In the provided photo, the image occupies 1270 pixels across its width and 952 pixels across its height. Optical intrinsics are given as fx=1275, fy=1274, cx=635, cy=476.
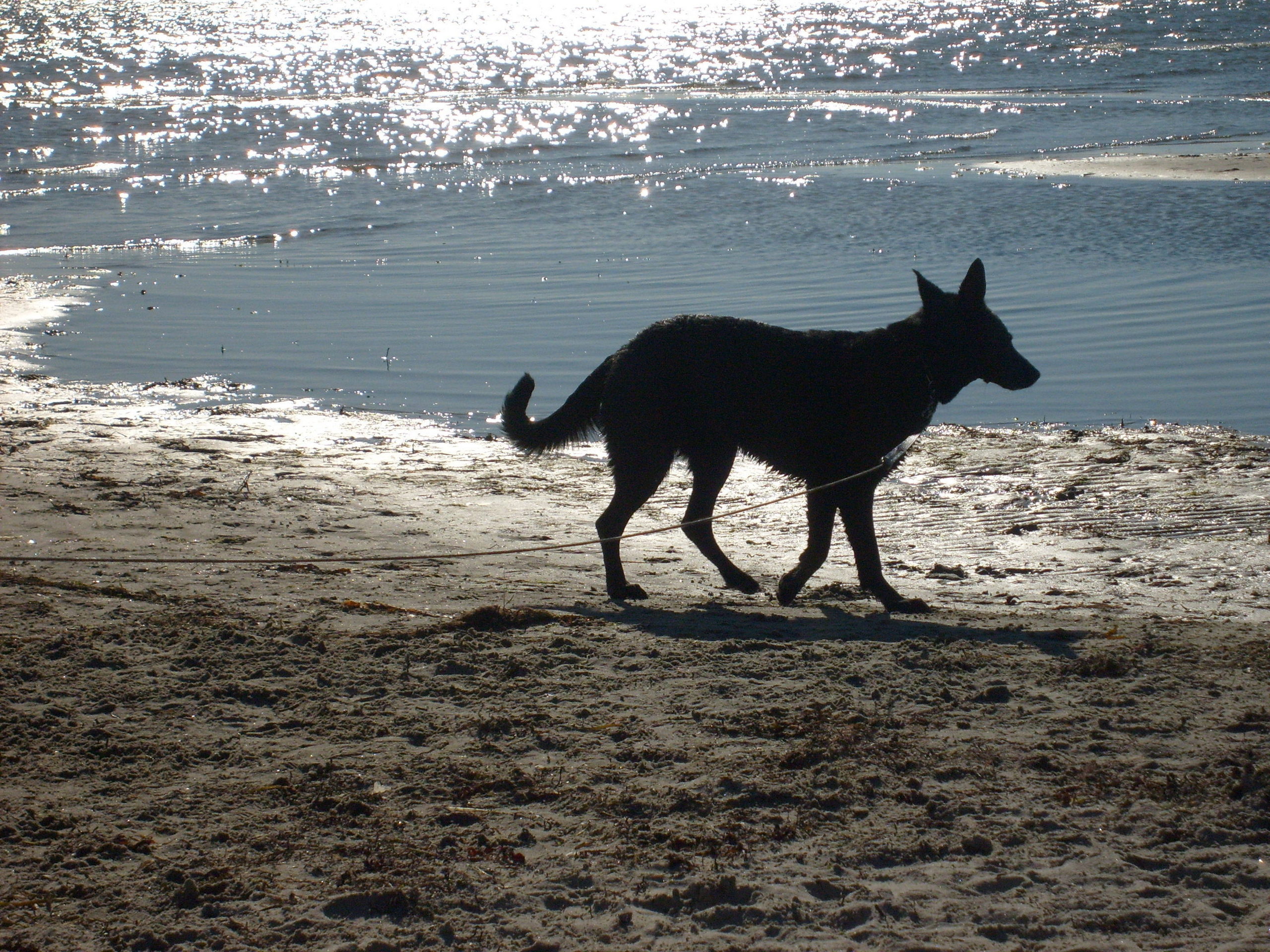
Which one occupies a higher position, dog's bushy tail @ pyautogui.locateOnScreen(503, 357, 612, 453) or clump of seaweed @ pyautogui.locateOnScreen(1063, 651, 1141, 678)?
dog's bushy tail @ pyautogui.locateOnScreen(503, 357, 612, 453)

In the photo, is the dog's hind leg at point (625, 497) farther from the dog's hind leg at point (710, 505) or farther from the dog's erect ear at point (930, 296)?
the dog's erect ear at point (930, 296)

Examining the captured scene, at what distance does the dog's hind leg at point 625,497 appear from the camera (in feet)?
20.1

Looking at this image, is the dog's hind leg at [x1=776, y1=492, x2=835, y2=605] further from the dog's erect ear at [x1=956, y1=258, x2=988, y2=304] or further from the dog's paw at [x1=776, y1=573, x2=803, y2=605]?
the dog's erect ear at [x1=956, y1=258, x2=988, y2=304]

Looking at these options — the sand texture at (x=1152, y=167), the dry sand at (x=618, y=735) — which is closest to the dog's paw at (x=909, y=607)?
the dry sand at (x=618, y=735)

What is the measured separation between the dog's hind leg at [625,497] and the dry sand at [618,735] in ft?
0.65

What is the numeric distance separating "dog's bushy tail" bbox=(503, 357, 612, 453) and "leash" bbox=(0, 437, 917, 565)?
55 centimetres

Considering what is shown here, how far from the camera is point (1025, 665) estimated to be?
4820 mm

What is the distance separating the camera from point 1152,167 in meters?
21.2

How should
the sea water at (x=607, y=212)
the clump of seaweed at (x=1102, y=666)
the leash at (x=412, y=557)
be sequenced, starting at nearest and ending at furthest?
the clump of seaweed at (x=1102, y=666) → the leash at (x=412, y=557) → the sea water at (x=607, y=212)

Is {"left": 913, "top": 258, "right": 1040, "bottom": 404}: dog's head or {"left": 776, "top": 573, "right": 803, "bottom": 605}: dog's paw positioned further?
{"left": 913, "top": 258, "right": 1040, "bottom": 404}: dog's head

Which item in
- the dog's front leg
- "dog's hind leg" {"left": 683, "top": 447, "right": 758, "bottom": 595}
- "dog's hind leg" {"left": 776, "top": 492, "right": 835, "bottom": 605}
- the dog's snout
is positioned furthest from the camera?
the dog's snout

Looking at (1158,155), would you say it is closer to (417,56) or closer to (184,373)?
(184,373)

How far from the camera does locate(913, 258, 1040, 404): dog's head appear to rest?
20.5ft

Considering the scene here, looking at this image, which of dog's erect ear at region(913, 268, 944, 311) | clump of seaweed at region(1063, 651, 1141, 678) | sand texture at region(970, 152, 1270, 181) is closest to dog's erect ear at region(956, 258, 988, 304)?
dog's erect ear at region(913, 268, 944, 311)
